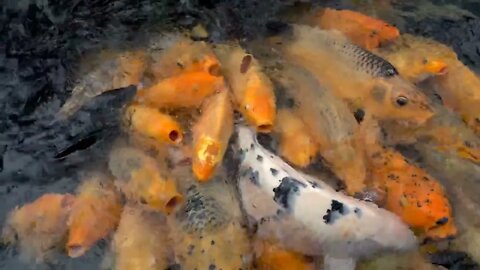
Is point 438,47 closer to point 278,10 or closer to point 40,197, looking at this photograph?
point 278,10

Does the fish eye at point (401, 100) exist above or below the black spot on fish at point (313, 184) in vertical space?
above

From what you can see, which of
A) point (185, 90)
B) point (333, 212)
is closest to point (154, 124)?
point (185, 90)

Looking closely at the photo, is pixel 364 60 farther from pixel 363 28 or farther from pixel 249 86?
pixel 249 86

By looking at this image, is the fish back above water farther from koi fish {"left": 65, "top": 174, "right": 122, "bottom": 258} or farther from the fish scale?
koi fish {"left": 65, "top": 174, "right": 122, "bottom": 258}

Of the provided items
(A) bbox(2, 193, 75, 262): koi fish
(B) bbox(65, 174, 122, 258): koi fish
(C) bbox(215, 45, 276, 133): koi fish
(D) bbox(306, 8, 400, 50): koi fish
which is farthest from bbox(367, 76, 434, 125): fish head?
(A) bbox(2, 193, 75, 262): koi fish

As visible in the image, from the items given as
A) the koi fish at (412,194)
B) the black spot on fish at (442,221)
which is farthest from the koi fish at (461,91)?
the black spot on fish at (442,221)

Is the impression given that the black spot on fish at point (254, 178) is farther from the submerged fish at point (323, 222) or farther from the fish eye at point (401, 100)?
the fish eye at point (401, 100)
